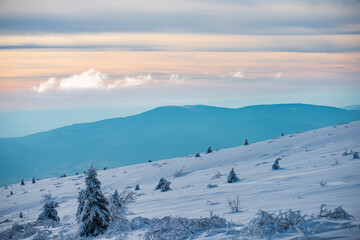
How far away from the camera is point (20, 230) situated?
11.5 metres

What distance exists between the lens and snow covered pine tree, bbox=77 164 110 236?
9203 millimetres

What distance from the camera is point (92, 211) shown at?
928 cm

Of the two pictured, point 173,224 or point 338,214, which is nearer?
point 338,214

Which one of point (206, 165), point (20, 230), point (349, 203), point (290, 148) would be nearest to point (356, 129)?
point (290, 148)

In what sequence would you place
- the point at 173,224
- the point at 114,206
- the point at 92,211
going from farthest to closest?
the point at 114,206
the point at 92,211
the point at 173,224

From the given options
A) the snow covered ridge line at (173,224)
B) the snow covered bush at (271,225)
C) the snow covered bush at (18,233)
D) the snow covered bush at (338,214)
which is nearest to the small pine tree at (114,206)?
the snow covered ridge line at (173,224)

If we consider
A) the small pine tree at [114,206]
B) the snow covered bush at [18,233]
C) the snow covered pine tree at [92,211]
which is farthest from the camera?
the snow covered bush at [18,233]

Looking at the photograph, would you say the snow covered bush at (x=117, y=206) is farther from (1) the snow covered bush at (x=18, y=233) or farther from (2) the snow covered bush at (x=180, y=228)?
(2) the snow covered bush at (x=180, y=228)

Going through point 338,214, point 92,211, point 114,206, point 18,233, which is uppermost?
point 92,211

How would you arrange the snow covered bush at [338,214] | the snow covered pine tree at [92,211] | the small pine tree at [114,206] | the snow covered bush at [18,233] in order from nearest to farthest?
the snow covered bush at [338,214], the snow covered pine tree at [92,211], the small pine tree at [114,206], the snow covered bush at [18,233]

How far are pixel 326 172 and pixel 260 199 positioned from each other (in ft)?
11.7

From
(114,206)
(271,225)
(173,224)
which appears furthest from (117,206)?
(271,225)

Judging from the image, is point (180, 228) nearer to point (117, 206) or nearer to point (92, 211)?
point (92, 211)

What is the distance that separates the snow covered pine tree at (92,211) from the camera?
920 cm
